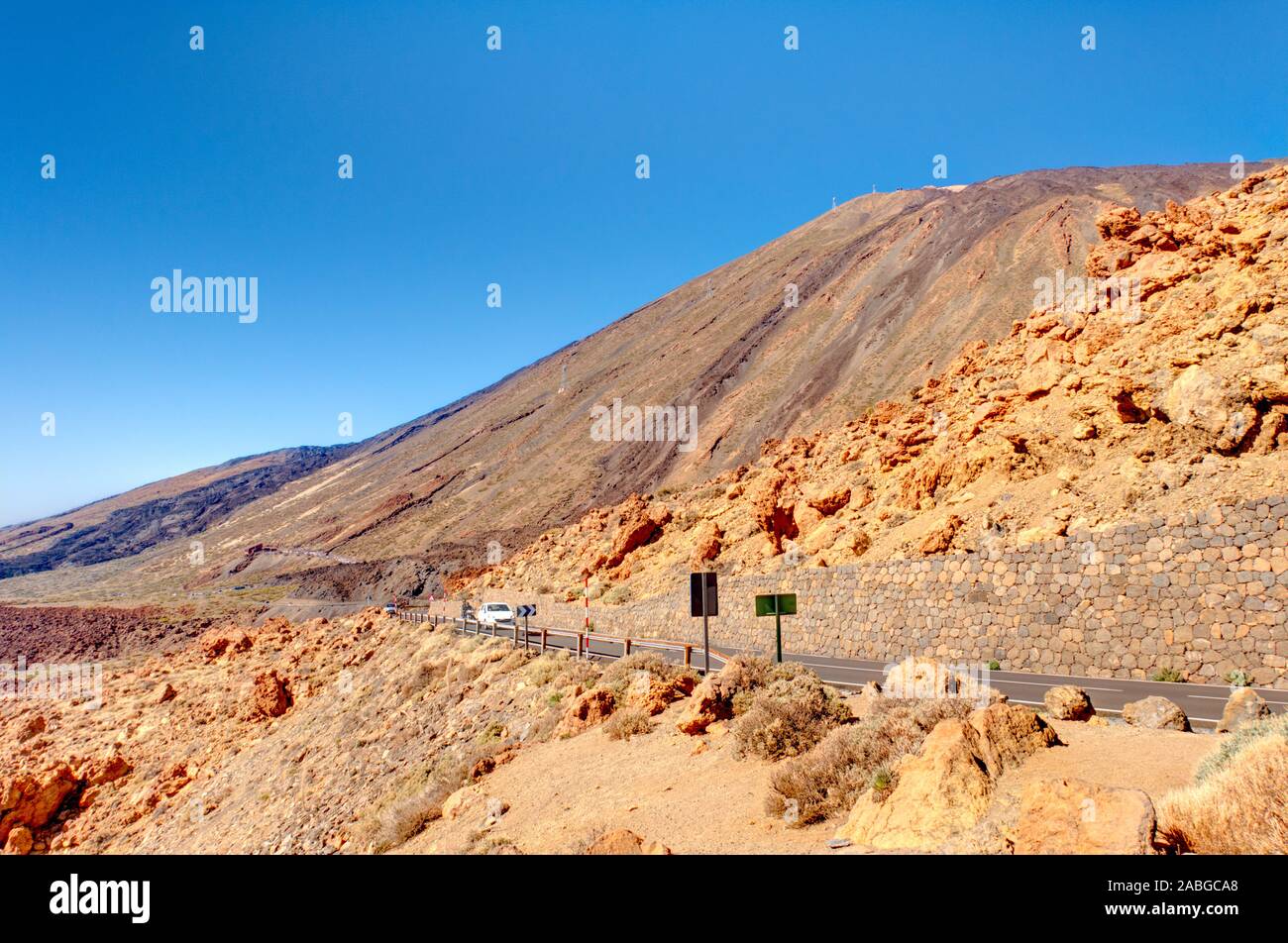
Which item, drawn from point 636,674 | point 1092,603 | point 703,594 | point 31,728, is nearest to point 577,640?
point 636,674

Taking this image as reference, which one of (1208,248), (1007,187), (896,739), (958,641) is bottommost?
(958,641)

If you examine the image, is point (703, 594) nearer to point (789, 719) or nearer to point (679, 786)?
point (789, 719)

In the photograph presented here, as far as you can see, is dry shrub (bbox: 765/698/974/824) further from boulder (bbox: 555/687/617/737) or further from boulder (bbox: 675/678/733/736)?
boulder (bbox: 555/687/617/737)

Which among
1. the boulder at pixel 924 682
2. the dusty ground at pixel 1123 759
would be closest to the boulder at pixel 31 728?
the boulder at pixel 924 682

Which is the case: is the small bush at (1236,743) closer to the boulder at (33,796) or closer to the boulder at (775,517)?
the boulder at (775,517)
